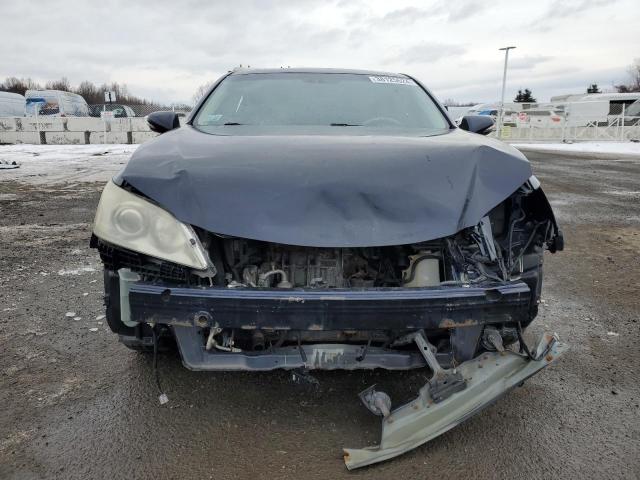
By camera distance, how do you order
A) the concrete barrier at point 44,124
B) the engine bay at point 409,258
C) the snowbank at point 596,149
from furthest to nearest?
the concrete barrier at point 44,124 < the snowbank at point 596,149 < the engine bay at point 409,258

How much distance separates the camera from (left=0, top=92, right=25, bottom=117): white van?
80.7ft

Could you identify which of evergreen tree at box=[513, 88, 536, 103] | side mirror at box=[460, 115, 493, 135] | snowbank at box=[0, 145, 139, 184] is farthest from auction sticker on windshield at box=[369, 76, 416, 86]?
evergreen tree at box=[513, 88, 536, 103]

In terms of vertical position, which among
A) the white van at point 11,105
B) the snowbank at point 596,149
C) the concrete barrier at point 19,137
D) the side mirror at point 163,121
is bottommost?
the snowbank at point 596,149

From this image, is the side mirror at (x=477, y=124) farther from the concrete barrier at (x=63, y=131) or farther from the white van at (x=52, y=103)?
the white van at (x=52, y=103)

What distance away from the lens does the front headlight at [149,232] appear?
2.03 metres

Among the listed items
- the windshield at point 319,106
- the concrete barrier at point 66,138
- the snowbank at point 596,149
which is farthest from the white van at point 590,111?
Answer: the windshield at point 319,106

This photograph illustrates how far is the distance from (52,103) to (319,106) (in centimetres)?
2570

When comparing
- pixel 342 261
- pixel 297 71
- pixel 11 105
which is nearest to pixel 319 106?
pixel 297 71

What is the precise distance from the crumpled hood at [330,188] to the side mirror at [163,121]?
1.11 m

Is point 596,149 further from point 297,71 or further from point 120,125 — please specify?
point 297,71

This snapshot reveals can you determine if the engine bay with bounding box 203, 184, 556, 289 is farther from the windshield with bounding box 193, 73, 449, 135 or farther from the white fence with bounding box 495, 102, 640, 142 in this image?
the white fence with bounding box 495, 102, 640, 142

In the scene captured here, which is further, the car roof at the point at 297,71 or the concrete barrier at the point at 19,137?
the concrete barrier at the point at 19,137

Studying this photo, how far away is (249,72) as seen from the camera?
3867 mm

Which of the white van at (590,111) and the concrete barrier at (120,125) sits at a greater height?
the white van at (590,111)
